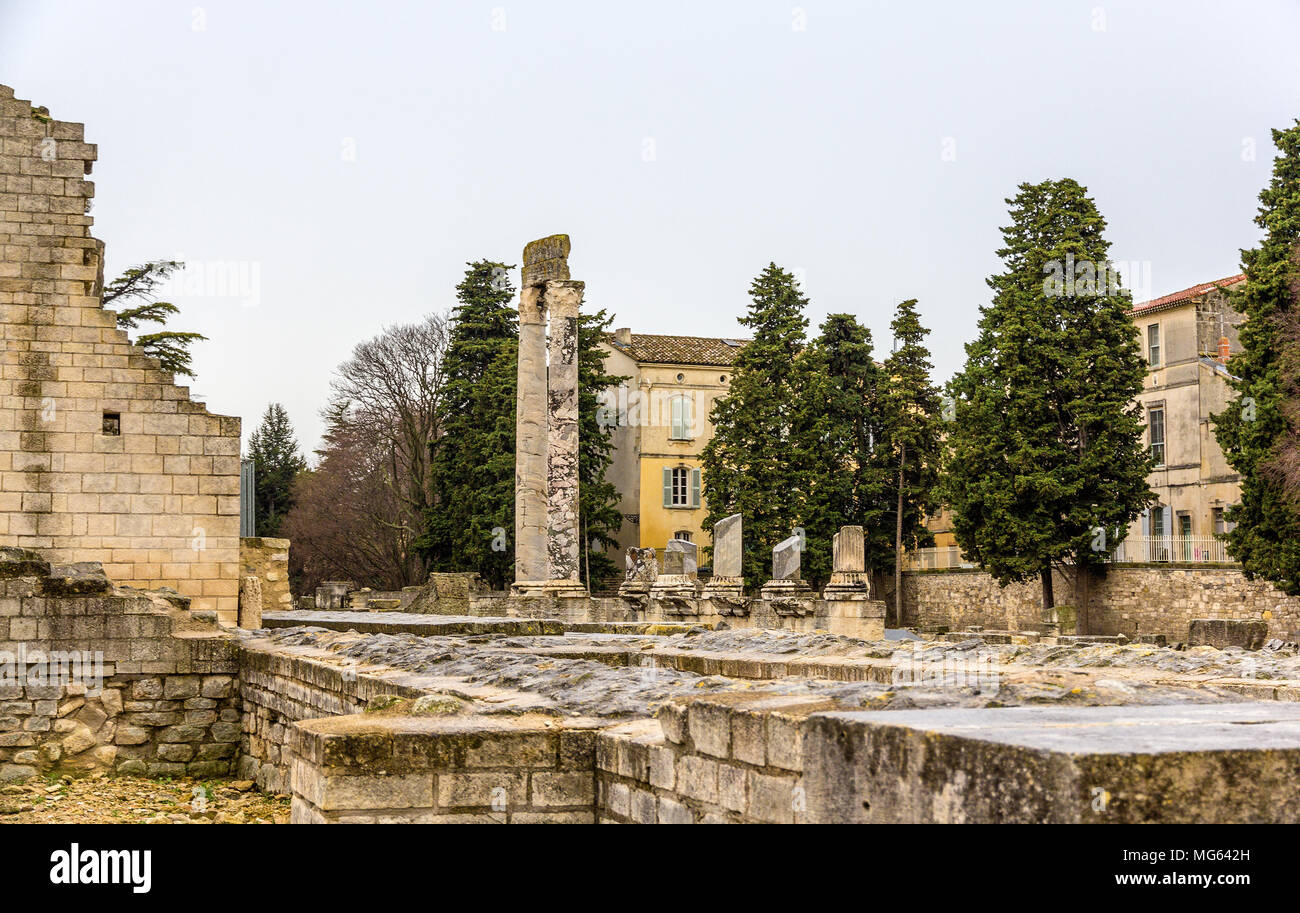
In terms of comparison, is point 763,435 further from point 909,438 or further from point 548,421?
point 548,421

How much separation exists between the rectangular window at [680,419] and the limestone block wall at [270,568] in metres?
36.7

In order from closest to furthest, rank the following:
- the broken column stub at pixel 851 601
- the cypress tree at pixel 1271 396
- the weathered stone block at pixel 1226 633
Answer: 1. the broken column stub at pixel 851 601
2. the weathered stone block at pixel 1226 633
3. the cypress tree at pixel 1271 396

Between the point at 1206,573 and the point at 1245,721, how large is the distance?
31.5 meters

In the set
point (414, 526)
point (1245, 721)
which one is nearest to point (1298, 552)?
point (1245, 721)

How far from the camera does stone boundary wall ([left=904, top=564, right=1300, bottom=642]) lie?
31609mm

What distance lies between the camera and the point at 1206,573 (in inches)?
1303

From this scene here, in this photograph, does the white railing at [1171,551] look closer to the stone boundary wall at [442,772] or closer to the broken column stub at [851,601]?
the broken column stub at [851,601]

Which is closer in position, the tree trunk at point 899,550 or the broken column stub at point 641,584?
the broken column stub at point 641,584

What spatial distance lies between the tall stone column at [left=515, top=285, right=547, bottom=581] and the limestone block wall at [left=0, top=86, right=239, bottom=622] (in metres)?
11.4

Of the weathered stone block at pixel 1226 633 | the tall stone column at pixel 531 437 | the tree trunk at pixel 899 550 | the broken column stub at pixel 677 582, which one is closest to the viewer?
the weathered stone block at pixel 1226 633

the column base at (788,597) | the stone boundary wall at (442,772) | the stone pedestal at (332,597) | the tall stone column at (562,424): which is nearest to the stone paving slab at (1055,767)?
the stone boundary wall at (442,772)

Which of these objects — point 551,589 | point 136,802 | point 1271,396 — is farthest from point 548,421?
point 136,802

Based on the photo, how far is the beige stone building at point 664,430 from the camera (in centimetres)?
5462
